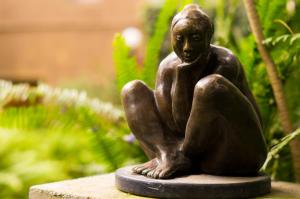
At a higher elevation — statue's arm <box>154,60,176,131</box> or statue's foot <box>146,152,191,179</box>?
statue's arm <box>154,60,176,131</box>

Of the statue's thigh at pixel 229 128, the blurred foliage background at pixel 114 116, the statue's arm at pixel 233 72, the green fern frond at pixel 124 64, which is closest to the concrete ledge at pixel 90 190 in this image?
the statue's thigh at pixel 229 128

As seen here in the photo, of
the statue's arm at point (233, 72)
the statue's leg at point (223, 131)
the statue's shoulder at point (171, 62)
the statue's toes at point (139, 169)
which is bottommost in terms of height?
the statue's toes at point (139, 169)

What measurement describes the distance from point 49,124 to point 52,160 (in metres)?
0.33

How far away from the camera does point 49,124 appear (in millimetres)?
5055

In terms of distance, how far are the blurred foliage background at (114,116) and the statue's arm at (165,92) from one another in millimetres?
634

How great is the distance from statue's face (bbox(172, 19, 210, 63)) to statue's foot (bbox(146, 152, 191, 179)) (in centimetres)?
42

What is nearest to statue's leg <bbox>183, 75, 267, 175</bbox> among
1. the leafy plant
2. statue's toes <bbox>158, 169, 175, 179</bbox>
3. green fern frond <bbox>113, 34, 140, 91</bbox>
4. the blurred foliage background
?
statue's toes <bbox>158, 169, 175, 179</bbox>

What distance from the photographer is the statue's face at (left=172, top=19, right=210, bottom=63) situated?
7.53ft

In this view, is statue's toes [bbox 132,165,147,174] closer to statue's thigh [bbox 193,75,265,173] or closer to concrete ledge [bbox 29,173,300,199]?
concrete ledge [bbox 29,173,300,199]

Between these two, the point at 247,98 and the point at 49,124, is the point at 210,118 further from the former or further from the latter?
the point at 49,124

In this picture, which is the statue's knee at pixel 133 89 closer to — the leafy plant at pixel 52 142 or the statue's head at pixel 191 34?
the statue's head at pixel 191 34

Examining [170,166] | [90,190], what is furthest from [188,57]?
[90,190]

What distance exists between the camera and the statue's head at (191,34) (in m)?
2.30

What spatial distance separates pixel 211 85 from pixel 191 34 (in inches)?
9.0
